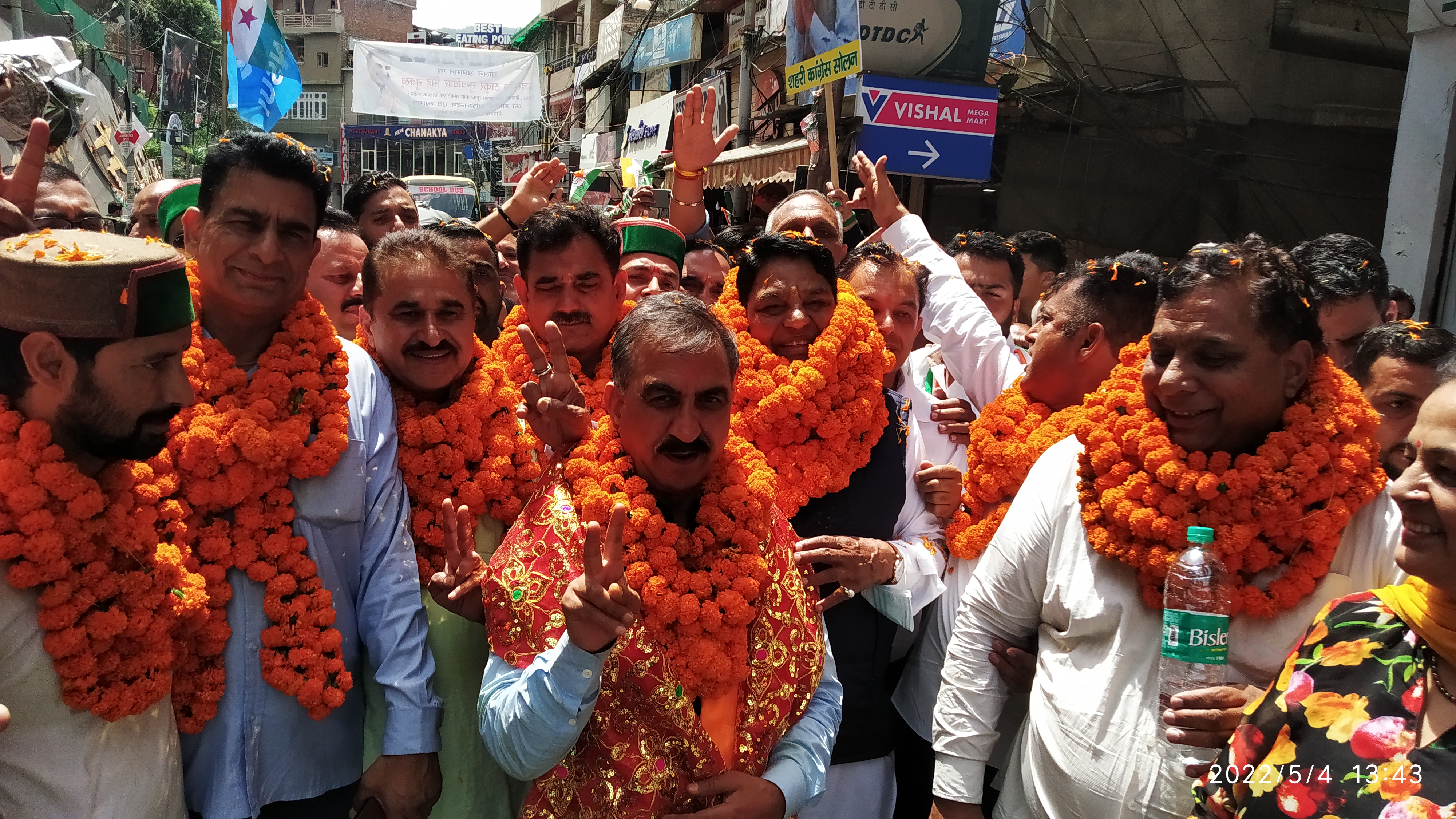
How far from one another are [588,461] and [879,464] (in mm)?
1116

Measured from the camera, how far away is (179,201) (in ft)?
10.3

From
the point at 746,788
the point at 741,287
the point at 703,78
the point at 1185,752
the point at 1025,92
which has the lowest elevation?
the point at 746,788

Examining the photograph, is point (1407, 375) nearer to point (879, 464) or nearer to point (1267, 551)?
point (1267, 551)

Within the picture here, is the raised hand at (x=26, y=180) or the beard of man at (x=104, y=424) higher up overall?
the raised hand at (x=26, y=180)

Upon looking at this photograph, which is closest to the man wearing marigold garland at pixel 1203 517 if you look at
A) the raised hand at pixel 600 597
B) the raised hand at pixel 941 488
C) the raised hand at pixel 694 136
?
the raised hand at pixel 941 488

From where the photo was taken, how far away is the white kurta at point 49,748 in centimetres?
186

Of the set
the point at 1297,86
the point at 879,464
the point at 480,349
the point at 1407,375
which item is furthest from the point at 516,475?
the point at 1297,86

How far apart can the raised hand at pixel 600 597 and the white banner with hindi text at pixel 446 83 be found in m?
16.7

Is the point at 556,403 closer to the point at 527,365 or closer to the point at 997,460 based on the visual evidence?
the point at 527,365

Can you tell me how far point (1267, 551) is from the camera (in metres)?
2.15

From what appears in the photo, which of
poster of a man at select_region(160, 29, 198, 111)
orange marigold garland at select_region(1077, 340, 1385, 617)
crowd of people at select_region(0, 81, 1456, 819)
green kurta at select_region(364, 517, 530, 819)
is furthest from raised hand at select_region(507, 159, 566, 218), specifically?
poster of a man at select_region(160, 29, 198, 111)

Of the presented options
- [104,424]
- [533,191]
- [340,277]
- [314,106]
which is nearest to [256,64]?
[533,191]

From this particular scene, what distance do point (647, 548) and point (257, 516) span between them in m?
1.02

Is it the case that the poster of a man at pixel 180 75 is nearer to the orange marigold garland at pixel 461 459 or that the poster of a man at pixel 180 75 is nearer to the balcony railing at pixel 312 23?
the orange marigold garland at pixel 461 459
